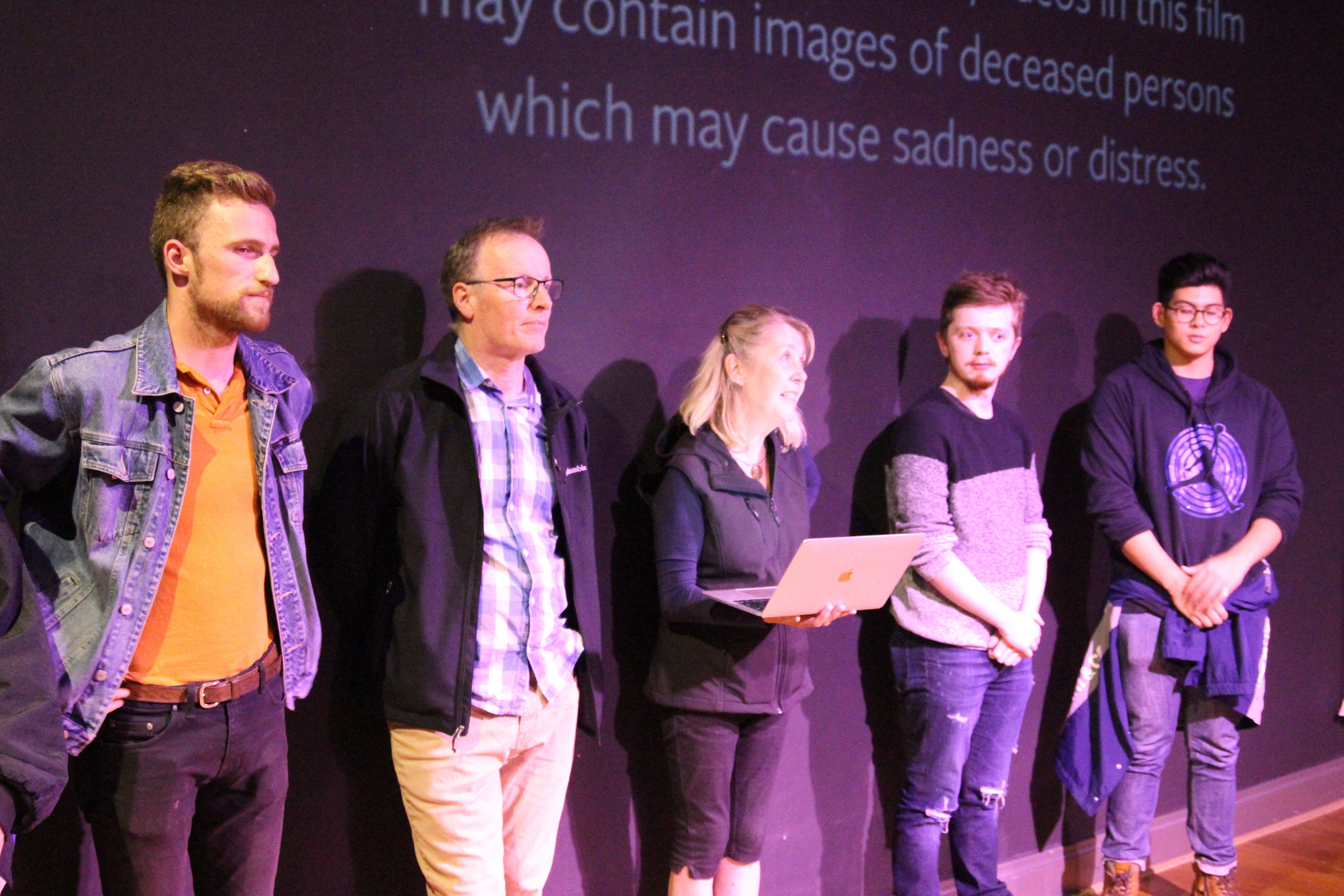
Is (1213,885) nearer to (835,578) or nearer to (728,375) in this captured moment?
(835,578)

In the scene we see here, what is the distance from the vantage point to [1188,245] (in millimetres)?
4152

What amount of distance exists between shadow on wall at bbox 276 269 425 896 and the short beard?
490 millimetres

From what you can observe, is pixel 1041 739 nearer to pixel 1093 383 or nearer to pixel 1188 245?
pixel 1093 383

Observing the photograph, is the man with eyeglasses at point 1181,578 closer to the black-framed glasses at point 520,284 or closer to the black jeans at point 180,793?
the black-framed glasses at point 520,284

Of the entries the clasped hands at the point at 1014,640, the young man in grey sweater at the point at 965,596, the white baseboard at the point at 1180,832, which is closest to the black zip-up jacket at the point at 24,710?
the young man in grey sweater at the point at 965,596

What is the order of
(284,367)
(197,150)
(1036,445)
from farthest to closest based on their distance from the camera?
(1036,445), (197,150), (284,367)

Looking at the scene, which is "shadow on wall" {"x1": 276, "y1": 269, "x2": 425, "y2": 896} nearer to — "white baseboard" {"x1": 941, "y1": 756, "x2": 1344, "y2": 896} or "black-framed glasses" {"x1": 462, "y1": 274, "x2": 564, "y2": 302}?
"black-framed glasses" {"x1": 462, "y1": 274, "x2": 564, "y2": 302}

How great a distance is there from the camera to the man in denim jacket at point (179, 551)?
6.62ft

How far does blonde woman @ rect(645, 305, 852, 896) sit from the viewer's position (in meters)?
2.77

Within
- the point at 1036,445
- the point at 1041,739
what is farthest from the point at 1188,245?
the point at 1041,739

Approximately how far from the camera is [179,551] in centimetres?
209

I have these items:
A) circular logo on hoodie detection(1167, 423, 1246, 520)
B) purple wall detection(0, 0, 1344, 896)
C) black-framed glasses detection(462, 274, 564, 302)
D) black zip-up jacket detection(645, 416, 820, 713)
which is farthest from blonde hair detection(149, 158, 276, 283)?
circular logo on hoodie detection(1167, 423, 1246, 520)

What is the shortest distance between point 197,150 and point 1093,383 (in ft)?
9.41

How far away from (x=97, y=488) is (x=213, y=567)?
0.77ft
